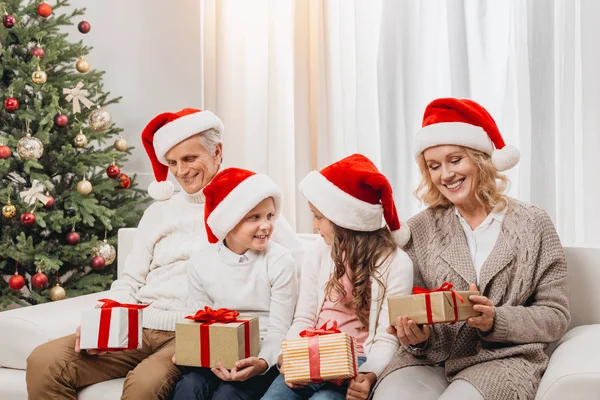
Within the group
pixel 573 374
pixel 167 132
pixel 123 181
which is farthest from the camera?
pixel 123 181

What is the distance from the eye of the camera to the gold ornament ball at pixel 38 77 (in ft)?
10.2

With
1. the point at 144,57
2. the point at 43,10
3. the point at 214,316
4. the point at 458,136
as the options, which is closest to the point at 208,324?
the point at 214,316

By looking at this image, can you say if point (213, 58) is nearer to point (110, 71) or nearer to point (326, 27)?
point (110, 71)

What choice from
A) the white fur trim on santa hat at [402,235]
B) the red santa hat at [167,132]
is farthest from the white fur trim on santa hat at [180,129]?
the white fur trim on santa hat at [402,235]

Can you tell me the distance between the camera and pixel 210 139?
2.38 metres

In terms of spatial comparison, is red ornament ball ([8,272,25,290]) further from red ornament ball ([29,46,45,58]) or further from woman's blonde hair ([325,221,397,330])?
woman's blonde hair ([325,221,397,330])

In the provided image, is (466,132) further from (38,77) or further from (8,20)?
(8,20)

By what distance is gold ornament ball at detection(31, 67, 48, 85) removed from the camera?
3.11 metres

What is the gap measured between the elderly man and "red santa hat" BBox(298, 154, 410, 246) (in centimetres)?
39

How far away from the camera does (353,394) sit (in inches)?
69.7

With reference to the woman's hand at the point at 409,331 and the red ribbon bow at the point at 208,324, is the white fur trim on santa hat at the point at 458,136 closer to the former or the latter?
the woman's hand at the point at 409,331

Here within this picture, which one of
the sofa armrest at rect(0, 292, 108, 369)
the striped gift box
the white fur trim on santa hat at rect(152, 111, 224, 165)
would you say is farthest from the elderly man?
the striped gift box

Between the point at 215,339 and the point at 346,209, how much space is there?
55 cm

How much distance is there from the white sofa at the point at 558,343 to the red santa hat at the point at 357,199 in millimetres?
559
